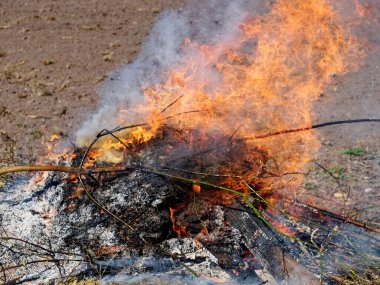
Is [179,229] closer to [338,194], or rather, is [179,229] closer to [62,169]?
[62,169]

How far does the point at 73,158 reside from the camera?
4.89 m

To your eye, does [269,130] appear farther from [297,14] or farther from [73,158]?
[73,158]

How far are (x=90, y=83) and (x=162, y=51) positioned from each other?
1.26 metres

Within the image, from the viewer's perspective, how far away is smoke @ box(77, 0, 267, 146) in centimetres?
634

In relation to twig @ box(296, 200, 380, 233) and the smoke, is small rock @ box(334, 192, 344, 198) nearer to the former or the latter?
twig @ box(296, 200, 380, 233)

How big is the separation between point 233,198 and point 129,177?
3.27ft

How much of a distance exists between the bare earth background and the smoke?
0.23 m

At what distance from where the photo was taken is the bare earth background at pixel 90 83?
18.6 ft

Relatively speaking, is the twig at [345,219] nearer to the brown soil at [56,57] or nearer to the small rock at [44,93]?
the brown soil at [56,57]

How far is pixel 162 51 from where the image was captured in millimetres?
7711

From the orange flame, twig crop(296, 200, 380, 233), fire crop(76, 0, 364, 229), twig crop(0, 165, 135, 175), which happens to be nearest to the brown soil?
fire crop(76, 0, 364, 229)

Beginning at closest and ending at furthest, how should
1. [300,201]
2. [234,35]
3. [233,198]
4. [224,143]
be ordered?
1. [233,198]
2. [224,143]
3. [300,201]
4. [234,35]

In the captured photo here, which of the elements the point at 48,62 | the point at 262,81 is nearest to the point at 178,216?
Result: the point at 262,81

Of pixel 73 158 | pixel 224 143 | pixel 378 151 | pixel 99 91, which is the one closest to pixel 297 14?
pixel 378 151
